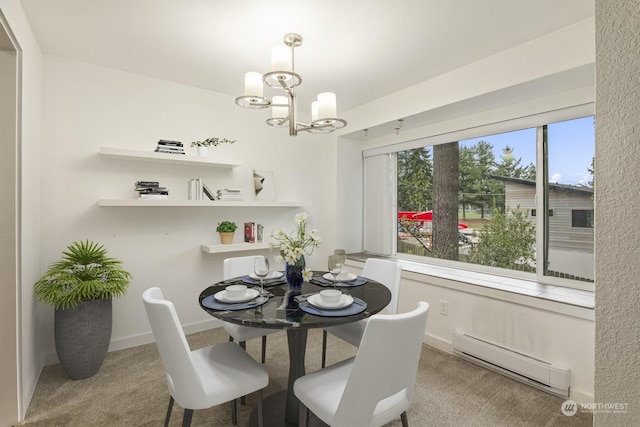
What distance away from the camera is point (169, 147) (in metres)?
2.88

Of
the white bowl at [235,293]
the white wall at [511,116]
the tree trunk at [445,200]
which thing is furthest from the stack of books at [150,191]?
the tree trunk at [445,200]

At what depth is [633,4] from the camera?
2.10 ft

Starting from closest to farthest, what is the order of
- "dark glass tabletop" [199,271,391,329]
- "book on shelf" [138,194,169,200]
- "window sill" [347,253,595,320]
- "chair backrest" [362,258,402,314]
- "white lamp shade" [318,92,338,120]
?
"dark glass tabletop" [199,271,391,329]
"white lamp shade" [318,92,338,120]
"window sill" [347,253,595,320]
"chair backrest" [362,258,402,314]
"book on shelf" [138,194,169,200]

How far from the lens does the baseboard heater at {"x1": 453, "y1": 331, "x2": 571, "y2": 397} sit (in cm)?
210

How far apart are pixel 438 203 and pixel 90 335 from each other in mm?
3448

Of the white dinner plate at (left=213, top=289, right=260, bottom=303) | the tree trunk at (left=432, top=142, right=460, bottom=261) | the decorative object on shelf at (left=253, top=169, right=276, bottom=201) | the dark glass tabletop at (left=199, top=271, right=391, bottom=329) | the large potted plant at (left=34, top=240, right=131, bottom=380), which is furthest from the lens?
the decorative object on shelf at (left=253, top=169, right=276, bottom=201)

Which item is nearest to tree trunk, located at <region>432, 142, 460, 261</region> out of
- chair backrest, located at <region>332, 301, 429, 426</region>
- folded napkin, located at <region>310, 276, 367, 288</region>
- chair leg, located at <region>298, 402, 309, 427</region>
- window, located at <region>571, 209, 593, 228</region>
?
window, located at <region>571, 209, 593, 228</region>

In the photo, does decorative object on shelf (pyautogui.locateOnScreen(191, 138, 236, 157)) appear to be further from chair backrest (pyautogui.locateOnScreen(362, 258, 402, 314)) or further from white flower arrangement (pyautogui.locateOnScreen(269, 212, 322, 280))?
chair backrest (pyautogui.locateOnScreen(362, 258, 402, 314))

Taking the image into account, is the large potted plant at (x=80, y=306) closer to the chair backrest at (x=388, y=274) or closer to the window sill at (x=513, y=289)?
the chair backrest at (x=388, y=274)

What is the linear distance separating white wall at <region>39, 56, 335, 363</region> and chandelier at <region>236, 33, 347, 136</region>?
4.53 feet

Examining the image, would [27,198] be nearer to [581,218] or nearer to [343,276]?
[343,276]

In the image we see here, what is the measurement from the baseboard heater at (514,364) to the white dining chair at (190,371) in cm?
184

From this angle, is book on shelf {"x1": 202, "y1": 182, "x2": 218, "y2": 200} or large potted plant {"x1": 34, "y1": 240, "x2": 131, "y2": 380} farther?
book on shelf {"x1": 202, "y1": 182, "x2": 218, "y2": 200}

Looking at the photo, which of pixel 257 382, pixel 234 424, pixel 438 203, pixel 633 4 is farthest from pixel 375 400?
pixel 438 203
